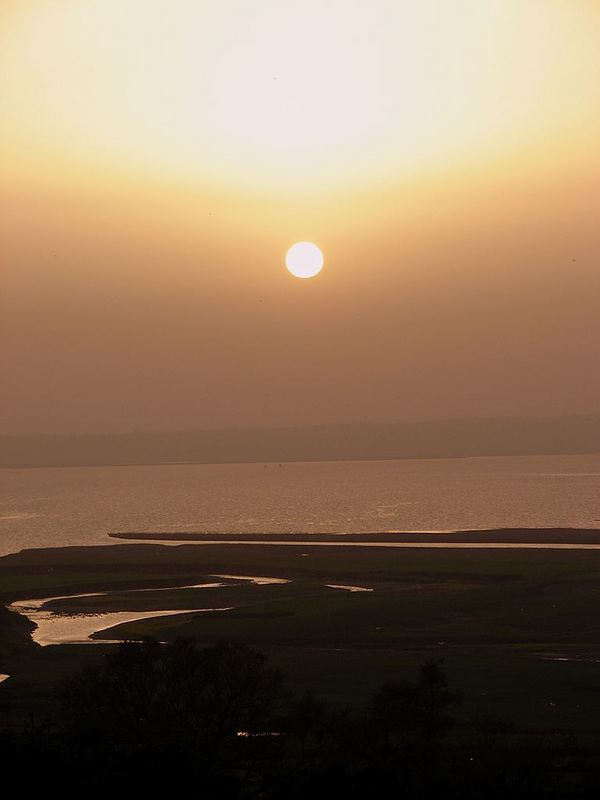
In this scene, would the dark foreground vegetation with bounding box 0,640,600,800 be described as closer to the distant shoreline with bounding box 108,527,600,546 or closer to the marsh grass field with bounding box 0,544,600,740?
the marsh grass field with bounding box 0,544,600,740

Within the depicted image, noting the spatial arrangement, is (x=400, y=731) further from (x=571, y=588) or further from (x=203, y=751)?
(x=571, y=588)

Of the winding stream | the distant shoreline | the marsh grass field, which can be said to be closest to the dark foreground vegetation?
the marsh grass field

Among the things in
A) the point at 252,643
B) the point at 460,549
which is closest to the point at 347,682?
the point at 252,643

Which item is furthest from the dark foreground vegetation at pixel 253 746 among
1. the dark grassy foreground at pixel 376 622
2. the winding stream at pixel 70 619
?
the winding stream at pixel 70 619

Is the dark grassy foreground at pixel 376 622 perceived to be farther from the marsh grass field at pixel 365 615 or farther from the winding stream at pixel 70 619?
the winding stream at pixel 70 619

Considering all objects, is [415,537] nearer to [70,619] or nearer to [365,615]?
[365,615]

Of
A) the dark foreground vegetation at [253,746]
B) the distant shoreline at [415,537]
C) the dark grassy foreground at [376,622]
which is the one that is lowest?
the dark foreground vegetation at [253,746]
